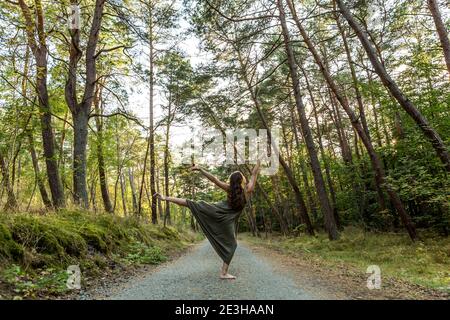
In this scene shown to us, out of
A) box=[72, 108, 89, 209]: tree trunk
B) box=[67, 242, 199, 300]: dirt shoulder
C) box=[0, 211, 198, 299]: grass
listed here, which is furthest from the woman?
box=[72, 108, 89, 209]: tree trunk

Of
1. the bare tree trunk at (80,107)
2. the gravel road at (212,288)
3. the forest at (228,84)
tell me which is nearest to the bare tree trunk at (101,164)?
the forest at (228,84)

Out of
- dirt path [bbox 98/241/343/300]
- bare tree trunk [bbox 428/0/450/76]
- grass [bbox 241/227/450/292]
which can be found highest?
bare tree trunk [bbox 428/0/450/76]

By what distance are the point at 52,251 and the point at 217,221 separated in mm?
2783

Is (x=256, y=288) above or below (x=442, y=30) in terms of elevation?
below

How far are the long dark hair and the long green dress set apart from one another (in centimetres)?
16

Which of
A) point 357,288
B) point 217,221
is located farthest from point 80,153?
point 357,288

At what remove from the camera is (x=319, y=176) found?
42.2 feet

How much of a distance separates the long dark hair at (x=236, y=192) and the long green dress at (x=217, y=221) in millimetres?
164

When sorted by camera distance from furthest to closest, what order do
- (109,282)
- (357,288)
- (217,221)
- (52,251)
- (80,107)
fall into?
(80,107) → (217,221) → (109,282) → (52,251) → (357,288)

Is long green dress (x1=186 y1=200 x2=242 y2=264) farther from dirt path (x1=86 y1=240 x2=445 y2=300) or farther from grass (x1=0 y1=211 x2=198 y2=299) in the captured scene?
grass (x1=0 y1=211 x2=198 y2=299)

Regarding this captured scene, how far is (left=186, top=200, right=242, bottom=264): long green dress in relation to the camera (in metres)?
5.52

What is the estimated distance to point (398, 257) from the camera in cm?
888

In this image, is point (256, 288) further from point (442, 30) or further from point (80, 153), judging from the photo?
point (442, 30)
